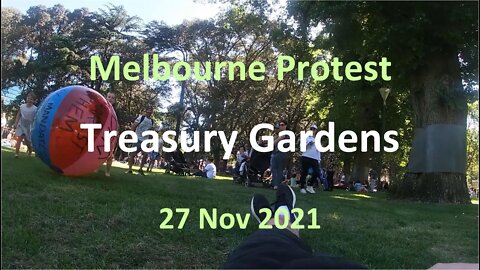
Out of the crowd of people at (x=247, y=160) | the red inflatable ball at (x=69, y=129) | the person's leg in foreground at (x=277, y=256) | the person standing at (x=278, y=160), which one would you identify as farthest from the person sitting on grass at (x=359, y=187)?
the person's leg in foreground at (x=277, y=256)

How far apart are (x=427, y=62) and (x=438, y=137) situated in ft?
4.03

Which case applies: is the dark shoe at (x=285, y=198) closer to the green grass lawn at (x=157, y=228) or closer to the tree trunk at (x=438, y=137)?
the green grass lawn at (x=157, y=228)

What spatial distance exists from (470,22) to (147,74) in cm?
189

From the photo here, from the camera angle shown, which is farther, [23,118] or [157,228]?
[23,118]

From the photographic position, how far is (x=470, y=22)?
2.45 m

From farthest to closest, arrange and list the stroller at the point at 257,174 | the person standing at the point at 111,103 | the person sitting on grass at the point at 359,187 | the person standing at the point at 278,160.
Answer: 1. the stroller at the point at 257,174
2. the person sitting on grass at the point at 359,187
3. the person standing at the point at 111,103
4. the person standing at the point at 278,160

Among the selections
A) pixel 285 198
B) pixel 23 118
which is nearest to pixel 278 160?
pixel 285 198

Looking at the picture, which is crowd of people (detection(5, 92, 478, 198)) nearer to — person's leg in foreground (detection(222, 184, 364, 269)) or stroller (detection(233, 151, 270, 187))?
stroller (detection(233, 151, 270, 187))

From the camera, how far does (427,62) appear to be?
3.71 metres

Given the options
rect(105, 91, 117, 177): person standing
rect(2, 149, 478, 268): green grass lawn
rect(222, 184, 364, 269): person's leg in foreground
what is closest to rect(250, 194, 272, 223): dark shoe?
rect(2, 149, 478, 268): green grass lawn

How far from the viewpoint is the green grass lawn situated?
7.14 feet

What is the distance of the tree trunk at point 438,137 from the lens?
263cm

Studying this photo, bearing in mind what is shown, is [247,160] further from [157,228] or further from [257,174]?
[257,174]

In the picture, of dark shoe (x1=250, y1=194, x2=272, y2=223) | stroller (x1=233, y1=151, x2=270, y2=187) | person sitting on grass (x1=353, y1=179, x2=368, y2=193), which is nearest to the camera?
Answer: dark shoe (x1=250, y1=194, x2=272, y2=223)
